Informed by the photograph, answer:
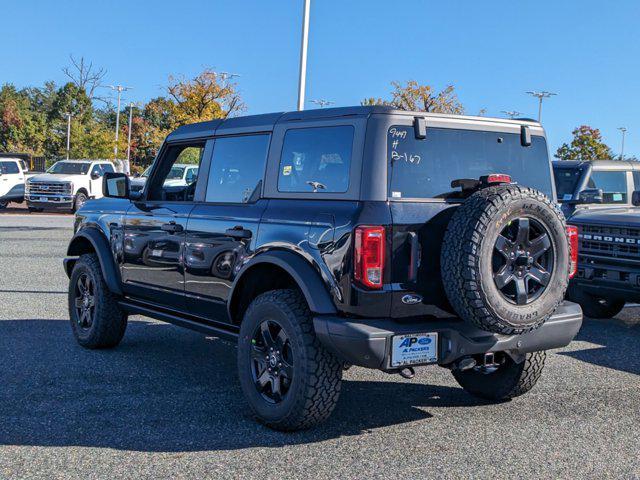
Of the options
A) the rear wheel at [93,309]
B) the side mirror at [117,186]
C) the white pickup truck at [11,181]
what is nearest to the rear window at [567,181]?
the side mirror at [117,186]

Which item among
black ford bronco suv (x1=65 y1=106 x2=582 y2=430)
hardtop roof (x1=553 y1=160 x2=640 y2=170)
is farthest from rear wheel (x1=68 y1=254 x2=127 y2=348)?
hardtop roof (x1=553 y1=160 x2=640 y2=170)

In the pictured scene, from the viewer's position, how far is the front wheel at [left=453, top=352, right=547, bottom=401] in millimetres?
5594

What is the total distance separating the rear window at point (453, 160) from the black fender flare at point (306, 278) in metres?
0.66

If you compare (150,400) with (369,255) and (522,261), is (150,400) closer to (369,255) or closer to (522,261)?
(369,255)

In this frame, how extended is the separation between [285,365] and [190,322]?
1329 millimetres

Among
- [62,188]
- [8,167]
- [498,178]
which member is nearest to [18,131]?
[8,167]

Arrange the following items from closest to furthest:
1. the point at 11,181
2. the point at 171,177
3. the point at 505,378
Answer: the point at 505,378 → the point at 171,177 → the point at 11,181

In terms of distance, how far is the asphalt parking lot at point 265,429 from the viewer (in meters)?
4.34

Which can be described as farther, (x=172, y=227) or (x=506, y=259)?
(x=172, y=227)

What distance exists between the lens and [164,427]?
16.3 feet

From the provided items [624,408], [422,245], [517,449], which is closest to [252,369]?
[422,245]

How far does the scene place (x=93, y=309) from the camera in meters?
7.22

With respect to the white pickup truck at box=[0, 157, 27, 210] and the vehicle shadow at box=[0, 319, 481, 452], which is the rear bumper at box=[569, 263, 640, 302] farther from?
the white pickup truck at box=[0, 157, 27, 210]

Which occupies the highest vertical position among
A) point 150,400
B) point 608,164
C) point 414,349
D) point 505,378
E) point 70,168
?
point 608,164
